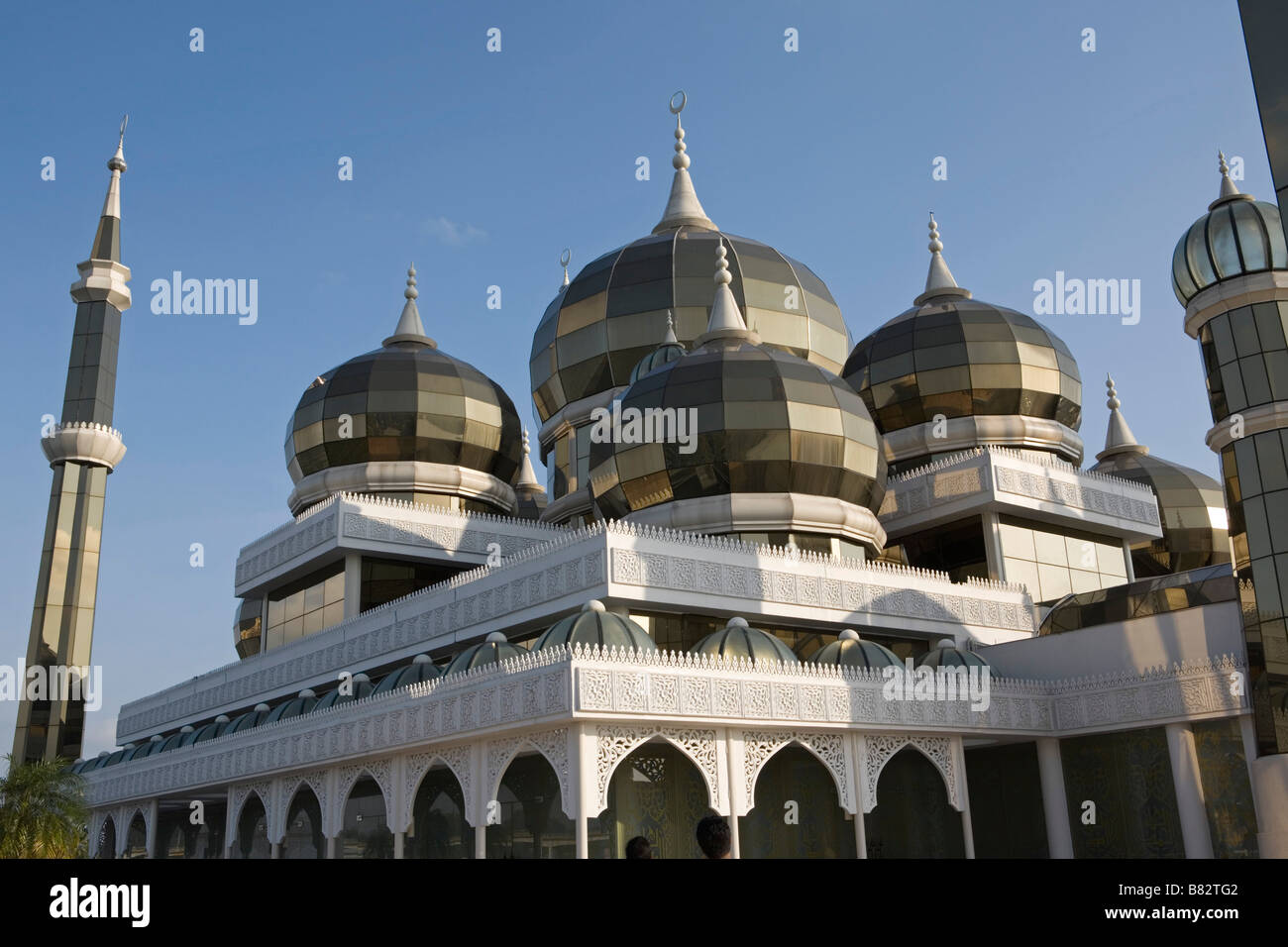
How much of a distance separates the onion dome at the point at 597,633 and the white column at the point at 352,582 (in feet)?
41.6

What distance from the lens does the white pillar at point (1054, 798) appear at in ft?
76.3

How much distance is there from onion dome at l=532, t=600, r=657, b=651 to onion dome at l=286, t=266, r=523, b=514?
1711 centimetres

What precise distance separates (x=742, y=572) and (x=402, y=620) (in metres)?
8.31

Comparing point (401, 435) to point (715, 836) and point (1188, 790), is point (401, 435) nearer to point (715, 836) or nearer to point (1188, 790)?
point (1188, 790)

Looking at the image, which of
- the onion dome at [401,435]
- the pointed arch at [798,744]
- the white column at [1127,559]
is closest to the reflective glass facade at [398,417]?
the onion dome at [401,435]

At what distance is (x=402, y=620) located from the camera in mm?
28016

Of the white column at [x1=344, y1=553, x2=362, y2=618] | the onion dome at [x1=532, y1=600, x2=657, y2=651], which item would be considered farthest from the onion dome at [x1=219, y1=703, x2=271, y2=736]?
the onion dome at [x1=532, y1=600, x2=657, y2=651]

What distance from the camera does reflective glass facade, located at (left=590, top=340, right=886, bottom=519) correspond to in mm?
27141

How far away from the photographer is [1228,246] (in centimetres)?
2233

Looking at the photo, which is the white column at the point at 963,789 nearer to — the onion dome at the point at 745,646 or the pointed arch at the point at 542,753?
the onion dome at the point at 745,646

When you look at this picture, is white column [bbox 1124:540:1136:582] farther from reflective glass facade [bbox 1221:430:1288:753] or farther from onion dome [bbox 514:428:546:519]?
onion dome [bbox 514:428:546:519]
